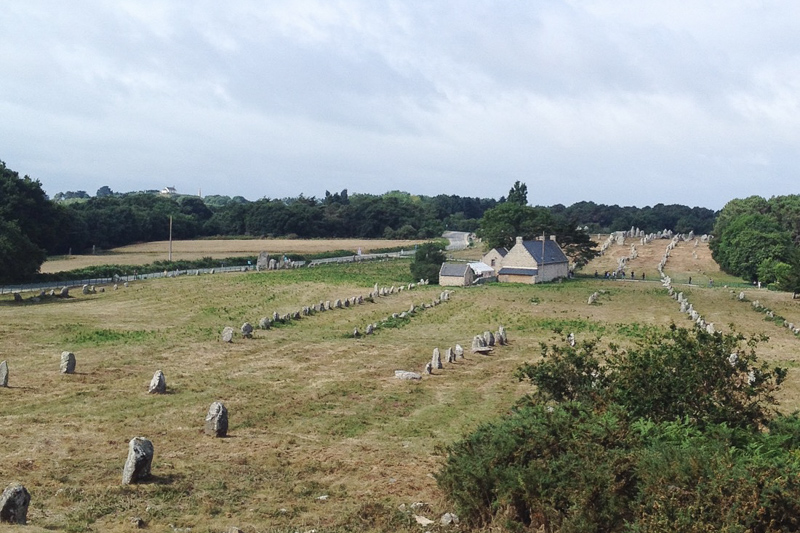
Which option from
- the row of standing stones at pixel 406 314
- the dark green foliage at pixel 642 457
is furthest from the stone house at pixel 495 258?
the dark green foliage at pixel 642 457

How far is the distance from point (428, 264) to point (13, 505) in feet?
207

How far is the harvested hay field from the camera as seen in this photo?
8675 centimetres

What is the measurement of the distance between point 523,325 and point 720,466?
3509 cm

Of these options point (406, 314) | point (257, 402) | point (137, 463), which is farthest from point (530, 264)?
point (137, 463)

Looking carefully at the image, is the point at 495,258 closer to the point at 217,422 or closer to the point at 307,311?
the point at 307,311

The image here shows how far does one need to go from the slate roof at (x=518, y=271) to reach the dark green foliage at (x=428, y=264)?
6369mm

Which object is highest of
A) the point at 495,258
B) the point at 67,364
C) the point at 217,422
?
the point at 495,258

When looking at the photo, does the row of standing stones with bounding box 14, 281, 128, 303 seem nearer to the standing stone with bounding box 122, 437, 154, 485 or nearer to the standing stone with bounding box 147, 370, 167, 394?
the standing stone with bounding box 147, 370, 167, 394

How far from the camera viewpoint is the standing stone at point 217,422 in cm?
2134

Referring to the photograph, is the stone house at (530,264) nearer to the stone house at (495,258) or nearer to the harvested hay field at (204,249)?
the stone house at (495,258)

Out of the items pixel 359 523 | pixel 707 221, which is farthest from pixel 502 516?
pixel 707 221

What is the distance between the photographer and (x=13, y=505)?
1395 cm

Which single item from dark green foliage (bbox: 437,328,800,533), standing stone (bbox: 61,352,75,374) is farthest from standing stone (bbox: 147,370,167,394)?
dark green foliage (bbox: 437,328,800,533)

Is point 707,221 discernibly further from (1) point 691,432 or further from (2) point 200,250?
(1) point 691,432
